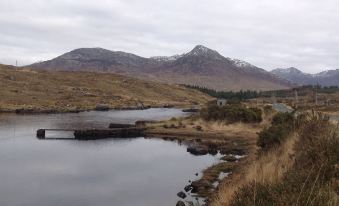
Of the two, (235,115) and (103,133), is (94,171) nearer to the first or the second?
(103,133)

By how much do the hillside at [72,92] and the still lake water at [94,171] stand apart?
2325 inches

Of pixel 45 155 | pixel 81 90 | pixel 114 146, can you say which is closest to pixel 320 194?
pixel 45 155

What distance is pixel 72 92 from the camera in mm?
145750

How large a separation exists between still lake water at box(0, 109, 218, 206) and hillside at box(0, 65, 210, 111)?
5905 cm

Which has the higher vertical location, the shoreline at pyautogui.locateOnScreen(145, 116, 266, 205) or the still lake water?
the shoreline at pyautogui.locateOnScreen(145, 116, 266, 205)

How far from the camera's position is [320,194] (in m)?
9.17

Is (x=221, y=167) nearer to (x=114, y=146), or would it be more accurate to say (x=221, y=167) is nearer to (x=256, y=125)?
(x=114, y=146)

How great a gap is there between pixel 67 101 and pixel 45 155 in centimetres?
8706

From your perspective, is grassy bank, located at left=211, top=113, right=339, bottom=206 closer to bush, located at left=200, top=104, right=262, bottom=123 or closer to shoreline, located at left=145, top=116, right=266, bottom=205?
shoreline, located at left=145, top=116, right=266, bottom=205

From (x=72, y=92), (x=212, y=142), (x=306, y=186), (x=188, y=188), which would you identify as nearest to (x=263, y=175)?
(x=306, y=186)

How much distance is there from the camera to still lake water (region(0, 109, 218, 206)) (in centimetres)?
2741

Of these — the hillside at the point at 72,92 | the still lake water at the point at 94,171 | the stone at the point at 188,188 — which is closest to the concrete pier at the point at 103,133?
the still lake water at the point at 94,171

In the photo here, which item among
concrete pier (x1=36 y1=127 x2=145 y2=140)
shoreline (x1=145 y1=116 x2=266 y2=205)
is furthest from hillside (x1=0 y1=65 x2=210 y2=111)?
shoreline (x1=145 y1=116 x2=266 y2=205)

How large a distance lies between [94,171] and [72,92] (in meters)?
113
